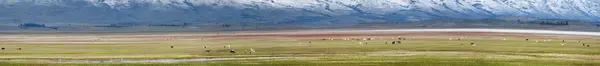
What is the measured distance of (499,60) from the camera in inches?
2689

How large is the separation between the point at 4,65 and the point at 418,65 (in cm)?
2756

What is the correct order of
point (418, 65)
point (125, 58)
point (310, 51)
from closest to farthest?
point (418, 65) → point (125, 58) → point (310, 51)

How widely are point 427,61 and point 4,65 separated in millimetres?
28440

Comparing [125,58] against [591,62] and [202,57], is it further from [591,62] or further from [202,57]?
[591,62]

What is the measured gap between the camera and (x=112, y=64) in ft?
221

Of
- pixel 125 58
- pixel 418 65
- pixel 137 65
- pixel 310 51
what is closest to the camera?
pixel 418 65

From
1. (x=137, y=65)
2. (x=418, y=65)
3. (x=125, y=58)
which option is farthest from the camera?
(x=125, y=58)

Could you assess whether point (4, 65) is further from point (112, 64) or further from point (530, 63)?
point (530, 63)

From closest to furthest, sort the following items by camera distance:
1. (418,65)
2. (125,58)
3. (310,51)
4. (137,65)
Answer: (418,65) → (137,65) → (125,58) → (310,51)

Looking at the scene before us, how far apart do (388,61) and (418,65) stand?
6523 millimetres

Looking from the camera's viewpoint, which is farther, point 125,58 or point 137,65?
point 125,58

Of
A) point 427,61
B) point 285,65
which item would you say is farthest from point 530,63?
point 285,65

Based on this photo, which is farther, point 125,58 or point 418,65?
point 125,58

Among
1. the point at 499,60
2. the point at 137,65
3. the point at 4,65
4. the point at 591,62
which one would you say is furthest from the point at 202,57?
the point at 591,62
